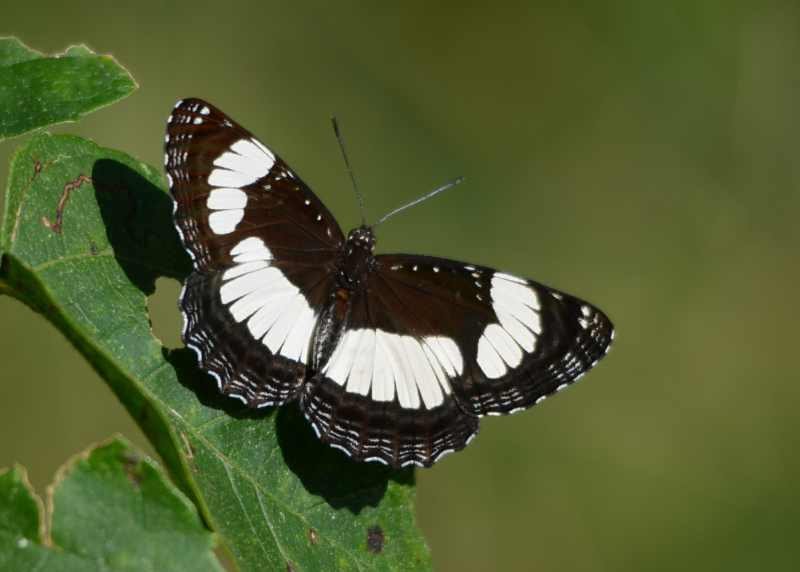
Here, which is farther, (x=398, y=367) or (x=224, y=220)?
(x=398, y=367)

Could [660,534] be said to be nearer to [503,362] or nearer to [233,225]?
[503,362]

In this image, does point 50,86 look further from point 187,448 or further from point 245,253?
point 187,448

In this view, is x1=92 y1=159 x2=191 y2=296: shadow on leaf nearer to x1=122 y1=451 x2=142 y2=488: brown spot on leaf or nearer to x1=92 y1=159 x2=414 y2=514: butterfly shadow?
x1=92 y1=159 x2=414 y2=514: butterfly shadow

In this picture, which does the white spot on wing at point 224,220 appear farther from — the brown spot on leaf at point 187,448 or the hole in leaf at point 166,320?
the hole in leaf at point 166,320

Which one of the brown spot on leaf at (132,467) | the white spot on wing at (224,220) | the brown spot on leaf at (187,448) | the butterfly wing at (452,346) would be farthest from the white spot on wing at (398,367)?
the brown spot on leaf at (132,467)

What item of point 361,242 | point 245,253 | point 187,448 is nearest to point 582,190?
Answer: point 361,242
